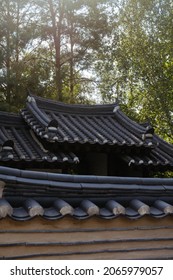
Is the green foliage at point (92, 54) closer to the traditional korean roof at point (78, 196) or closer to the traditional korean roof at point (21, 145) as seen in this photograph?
the traditional korean roof at point (21, 145)

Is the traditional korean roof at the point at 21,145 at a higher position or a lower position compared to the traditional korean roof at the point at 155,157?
higher

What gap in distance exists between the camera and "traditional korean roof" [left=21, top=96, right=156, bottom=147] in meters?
7.55

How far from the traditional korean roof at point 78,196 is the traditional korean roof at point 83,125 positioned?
162 inches

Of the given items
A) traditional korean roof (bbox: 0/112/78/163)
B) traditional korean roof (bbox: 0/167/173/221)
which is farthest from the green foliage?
traditional korean roof (bbox: 0/167/173/221)

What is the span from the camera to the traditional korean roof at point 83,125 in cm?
755

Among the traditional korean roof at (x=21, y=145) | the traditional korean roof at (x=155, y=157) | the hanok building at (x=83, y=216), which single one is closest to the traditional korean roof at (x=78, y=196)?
the hanok building at (x=83, y=216)

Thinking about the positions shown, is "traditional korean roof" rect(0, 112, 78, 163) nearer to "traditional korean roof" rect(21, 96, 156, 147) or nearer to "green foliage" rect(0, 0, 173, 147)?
"traditional korean roof" rect(21, 96, 156, 147)

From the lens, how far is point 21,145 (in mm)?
7703

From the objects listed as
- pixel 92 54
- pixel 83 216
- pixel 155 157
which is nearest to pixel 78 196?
pixel 83 216

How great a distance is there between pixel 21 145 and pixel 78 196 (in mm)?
4849

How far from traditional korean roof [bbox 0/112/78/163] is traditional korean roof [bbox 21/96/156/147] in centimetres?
30

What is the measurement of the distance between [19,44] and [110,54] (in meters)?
5.06

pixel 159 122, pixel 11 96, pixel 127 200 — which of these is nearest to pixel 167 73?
pixel 159 122

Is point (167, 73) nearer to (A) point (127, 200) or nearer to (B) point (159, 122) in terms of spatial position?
(B) point (159, 122)
